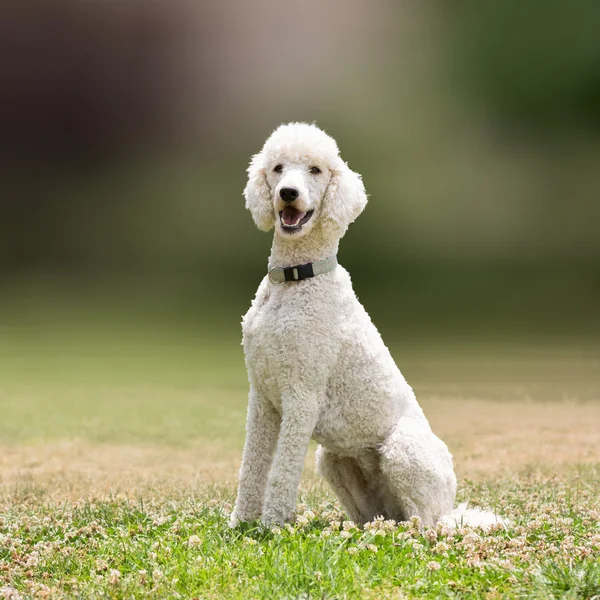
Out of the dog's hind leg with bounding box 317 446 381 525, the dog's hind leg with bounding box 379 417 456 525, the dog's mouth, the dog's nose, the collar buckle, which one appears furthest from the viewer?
the dog's hind leg with bounding box 317 446 381 525

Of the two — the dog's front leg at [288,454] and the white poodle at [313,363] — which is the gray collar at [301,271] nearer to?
the white poodle at [313,363]

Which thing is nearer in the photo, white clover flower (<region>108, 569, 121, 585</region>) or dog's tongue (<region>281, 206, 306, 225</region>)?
white clover flower (<region>108, 569, 121, 585</region>)

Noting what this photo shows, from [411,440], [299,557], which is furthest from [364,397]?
[299,557]

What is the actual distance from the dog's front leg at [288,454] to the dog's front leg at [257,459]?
Answer: 227mm

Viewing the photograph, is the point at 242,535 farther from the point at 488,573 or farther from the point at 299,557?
the point at 488,573

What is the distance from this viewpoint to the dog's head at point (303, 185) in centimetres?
572

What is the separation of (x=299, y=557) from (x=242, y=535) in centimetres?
77

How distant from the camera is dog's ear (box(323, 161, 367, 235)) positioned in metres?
5.79

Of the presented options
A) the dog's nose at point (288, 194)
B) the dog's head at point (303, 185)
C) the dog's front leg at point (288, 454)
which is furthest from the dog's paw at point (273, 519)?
the dog's nose at point (288, 194)

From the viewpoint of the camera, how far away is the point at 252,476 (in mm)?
5926

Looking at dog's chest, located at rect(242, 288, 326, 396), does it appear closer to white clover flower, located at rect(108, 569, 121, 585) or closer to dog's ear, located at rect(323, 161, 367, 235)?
dog's ear, located at rect(323, 161, 367, 235)

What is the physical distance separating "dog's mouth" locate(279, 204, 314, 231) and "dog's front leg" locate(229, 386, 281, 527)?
1.09m

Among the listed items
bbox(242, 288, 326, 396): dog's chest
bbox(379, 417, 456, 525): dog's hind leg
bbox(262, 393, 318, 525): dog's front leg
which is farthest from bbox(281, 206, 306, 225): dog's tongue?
bbox(379, 417, 456, 525): dog's hind leg

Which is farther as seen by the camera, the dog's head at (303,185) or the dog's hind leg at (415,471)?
the dog's hind leg at (415,471)
